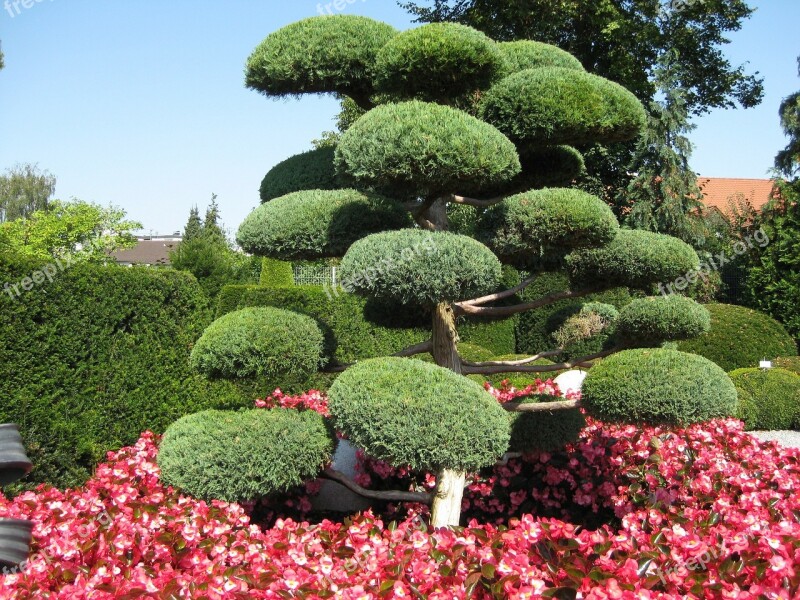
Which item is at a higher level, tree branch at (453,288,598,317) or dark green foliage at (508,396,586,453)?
tree branch at (453,288,598,317)

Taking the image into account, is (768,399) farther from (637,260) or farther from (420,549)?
(420,549)

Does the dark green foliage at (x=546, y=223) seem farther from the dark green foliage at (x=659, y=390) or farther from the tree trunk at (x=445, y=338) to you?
the dark green foliage at (x=659, y=390)

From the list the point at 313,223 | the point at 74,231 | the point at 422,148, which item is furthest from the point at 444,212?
the point at 74,231

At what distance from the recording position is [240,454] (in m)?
3.76

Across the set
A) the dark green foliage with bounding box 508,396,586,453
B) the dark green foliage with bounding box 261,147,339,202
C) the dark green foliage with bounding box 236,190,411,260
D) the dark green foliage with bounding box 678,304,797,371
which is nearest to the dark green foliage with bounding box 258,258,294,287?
the dark green foliage with bounding box 678,304,797,371

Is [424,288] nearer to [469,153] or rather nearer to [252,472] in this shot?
[469,153]

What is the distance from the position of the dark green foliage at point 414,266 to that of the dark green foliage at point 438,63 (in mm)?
955

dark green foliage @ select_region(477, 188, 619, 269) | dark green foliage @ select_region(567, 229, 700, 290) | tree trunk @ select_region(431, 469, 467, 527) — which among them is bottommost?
tree trunk @ select_region(431, 469, 467, 527)

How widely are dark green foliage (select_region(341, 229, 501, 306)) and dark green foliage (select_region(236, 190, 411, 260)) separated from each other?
442mm

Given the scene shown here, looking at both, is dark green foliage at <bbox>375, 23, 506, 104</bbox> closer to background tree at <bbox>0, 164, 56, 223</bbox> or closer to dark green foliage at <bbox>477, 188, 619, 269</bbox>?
dark green foliage at <bbox>477, 188, 619, 269</bbox>

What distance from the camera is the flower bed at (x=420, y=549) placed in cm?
281

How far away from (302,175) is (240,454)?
1832mm

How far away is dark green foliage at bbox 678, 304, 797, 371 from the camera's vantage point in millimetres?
11586

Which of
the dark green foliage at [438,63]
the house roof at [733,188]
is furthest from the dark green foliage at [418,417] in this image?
the house roof at [733,188]
